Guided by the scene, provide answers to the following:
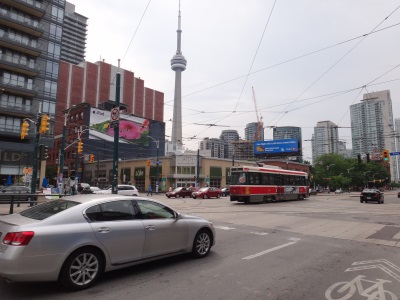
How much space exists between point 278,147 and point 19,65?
48.0 meters

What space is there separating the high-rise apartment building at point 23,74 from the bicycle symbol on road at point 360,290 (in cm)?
4584

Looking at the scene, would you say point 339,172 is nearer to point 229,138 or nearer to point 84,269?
point 229,138

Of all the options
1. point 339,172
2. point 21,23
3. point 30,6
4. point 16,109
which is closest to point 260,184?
point 16,109

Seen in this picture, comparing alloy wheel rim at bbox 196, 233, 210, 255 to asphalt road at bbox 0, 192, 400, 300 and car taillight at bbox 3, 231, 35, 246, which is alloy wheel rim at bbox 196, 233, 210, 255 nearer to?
asphalt road at bbox 0, 192, 400, 300

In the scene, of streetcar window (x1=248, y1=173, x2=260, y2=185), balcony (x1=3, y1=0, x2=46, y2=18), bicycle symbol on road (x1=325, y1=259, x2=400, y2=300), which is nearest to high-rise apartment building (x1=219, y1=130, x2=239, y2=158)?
balcony (x1=3, y1=0, x2=46, y2=18)

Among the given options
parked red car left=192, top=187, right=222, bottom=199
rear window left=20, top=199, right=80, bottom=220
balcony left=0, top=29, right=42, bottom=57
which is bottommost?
parked red car left=192, top=187, right=222, bottom=199

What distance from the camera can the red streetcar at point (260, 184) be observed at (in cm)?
2534

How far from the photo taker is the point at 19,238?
14.7 feet

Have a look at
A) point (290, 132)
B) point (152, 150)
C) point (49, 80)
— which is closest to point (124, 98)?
→ point (152, 150)

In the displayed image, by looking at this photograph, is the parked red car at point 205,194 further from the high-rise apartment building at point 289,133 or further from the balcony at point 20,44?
the balcony at point 20,44

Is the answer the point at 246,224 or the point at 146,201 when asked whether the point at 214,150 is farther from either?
the point at 146,201

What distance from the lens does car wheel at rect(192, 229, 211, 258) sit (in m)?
6.85

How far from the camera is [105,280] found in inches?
209

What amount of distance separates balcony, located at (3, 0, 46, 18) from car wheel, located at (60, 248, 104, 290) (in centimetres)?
5216
